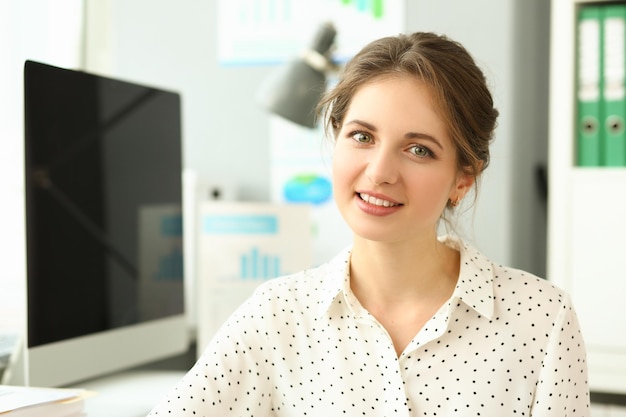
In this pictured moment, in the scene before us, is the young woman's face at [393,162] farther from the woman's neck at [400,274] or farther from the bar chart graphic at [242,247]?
the bar chart graphic at [242,247]

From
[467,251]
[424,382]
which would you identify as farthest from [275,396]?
[467,251]

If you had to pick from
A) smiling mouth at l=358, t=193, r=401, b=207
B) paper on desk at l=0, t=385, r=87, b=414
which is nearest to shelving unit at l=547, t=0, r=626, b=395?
smiling mouth at l=358, t=193, r=401, b=207

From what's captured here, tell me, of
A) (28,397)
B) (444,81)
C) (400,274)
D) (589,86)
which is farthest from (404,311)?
(589,86)

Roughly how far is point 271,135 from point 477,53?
1.93ft

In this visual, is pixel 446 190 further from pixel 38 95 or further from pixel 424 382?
pixel 38 95

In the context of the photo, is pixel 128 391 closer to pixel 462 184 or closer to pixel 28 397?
pixel 28 397

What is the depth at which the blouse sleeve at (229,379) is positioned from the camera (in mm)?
1147

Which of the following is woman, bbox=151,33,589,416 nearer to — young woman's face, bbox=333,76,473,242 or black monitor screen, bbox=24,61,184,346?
young woman's face, bbox=333,76,473,242

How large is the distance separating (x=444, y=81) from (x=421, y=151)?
11 cm

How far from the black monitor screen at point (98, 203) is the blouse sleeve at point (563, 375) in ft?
2.79

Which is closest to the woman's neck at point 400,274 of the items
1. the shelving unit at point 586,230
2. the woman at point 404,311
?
the woman at point 404,311

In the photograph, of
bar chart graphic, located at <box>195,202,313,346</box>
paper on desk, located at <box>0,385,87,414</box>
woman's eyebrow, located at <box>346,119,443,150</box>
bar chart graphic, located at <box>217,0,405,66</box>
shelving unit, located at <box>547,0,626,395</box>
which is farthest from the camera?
bar chart graphic, located at <box>217,0,405,66</box>

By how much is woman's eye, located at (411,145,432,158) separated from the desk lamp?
0.66 meters

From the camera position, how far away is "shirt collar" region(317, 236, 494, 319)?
1.22 metres
